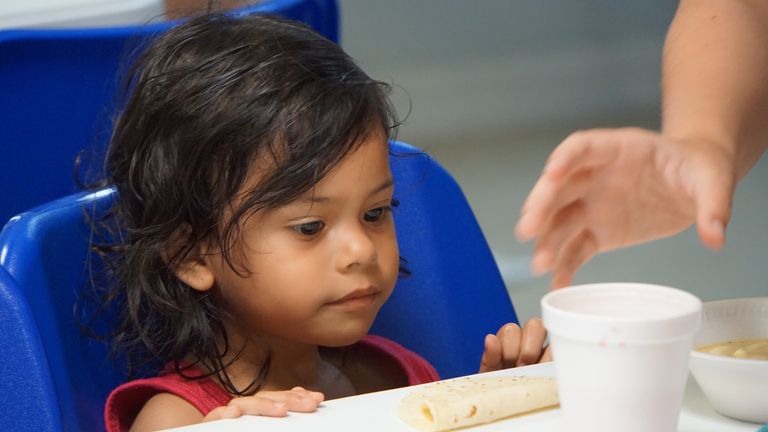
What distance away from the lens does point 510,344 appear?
1340 mm

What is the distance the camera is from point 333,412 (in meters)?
0.87

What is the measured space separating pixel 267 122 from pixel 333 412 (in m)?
0.52

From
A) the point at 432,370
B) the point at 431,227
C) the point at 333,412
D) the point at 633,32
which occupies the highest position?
the point at 333,412

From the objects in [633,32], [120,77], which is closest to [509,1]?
[633,32]

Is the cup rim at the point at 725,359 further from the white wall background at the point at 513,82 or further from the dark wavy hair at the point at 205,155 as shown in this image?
the white wall background at the point at 513,82

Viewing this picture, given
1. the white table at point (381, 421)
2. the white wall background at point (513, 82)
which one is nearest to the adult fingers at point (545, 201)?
the white table at point (381, 421)

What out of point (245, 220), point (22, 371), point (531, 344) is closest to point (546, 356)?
point (531, 344)

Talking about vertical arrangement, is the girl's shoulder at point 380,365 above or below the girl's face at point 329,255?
below

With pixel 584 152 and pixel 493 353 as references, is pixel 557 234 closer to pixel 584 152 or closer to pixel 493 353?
pixel 584 152

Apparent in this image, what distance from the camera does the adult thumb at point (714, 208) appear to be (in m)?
0.74

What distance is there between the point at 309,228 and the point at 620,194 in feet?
1.63

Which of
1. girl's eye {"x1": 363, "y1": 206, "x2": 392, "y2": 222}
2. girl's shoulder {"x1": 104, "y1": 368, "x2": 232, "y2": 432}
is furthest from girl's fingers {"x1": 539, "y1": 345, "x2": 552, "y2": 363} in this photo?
girl's shoulder {"x1": 104, "y1": 368, "x2": 232, "y2": 432}

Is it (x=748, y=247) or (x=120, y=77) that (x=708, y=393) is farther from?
(x=748, y=247)

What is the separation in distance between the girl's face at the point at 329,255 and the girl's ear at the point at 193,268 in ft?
0.11
